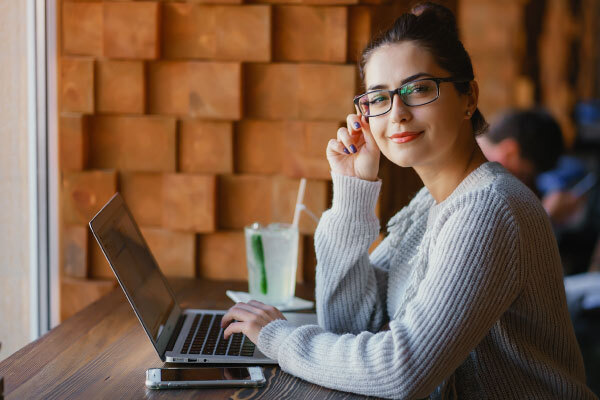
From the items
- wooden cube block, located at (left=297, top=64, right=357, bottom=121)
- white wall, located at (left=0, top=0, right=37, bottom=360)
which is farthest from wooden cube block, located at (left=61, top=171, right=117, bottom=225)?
wooden cube block, located at (left=297, top=64, right=357, bottom=121)

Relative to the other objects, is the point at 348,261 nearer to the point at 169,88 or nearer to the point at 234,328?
the point at 234,328

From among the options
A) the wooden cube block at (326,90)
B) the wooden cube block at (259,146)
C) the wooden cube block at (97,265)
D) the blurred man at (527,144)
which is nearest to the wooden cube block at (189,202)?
the wooden cube block at (259,146)

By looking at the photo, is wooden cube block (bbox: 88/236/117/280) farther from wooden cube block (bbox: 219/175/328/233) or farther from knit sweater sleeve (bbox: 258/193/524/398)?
knit sweater sleeve (bbox: 258/193/524/398)

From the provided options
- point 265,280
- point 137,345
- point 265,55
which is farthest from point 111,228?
point 265,55

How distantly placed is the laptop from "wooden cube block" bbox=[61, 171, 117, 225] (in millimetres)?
413

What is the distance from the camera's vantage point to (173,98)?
194 centimetres

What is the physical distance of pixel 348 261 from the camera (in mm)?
1517

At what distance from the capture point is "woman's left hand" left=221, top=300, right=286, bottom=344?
1337 millimetres

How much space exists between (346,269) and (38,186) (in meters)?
0.90

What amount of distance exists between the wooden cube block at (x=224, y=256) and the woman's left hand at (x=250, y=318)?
56 cm

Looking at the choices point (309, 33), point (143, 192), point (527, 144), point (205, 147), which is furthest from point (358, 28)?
point (527, 144)

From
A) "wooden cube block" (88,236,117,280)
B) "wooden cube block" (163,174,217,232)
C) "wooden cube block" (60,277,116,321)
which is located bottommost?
"wooden cube block" (60,277,116,321)

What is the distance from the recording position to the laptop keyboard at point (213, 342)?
1.36m

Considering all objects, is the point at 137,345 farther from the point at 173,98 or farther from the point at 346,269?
the point at 173,98
